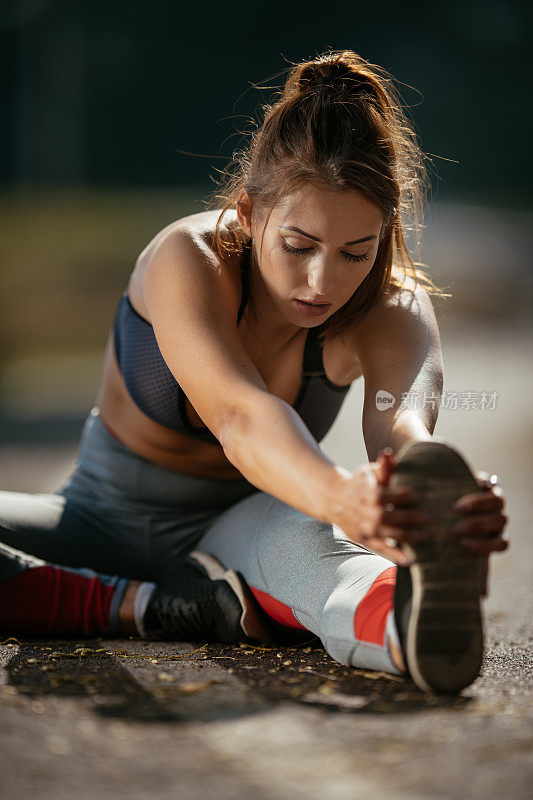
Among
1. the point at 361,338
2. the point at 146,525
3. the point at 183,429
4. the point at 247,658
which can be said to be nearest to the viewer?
the point at 247,658

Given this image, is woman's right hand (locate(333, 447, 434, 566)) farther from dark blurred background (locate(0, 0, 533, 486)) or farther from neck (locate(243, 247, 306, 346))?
dark blurred background (locate(0, 0, 533, 486))

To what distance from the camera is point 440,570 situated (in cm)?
127

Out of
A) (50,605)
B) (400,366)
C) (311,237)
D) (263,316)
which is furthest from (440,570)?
(50,605)

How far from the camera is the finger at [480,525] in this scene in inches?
49.8

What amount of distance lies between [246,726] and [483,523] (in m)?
0.40

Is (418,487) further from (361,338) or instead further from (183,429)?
(183,429)

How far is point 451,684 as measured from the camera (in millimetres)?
1342

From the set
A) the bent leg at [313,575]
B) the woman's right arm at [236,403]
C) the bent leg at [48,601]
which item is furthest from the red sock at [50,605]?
the woman's right arm at [236,403]

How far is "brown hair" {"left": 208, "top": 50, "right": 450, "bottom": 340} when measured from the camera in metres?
1.58

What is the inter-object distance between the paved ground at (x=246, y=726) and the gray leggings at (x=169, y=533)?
13 cm

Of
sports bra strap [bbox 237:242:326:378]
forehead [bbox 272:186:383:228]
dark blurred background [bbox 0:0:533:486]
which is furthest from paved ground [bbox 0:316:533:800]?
dark blurred background [bbox 0:0:533:486]

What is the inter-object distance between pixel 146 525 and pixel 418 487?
0.92 metres

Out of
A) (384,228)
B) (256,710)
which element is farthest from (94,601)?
(384,228)

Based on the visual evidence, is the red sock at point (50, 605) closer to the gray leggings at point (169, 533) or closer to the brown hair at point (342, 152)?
the gray leggings at point (169, 533)
